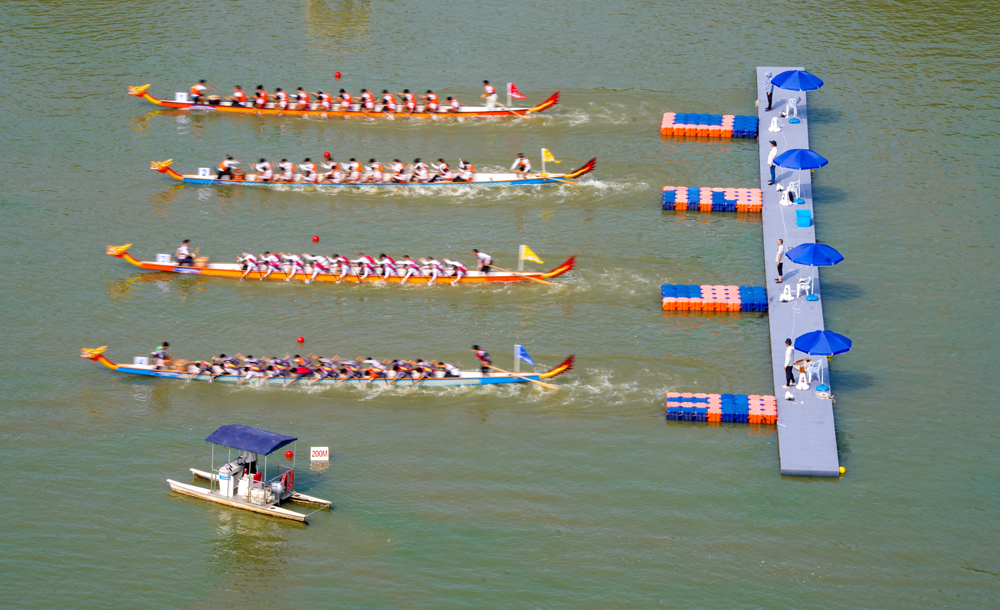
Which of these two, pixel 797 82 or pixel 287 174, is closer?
pixel 287 174

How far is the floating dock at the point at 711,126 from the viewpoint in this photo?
62812 mm

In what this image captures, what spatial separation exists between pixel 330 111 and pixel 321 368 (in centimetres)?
2386

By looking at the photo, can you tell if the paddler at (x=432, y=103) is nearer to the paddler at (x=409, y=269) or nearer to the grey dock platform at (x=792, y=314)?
the paddler at (x=409, y=269)

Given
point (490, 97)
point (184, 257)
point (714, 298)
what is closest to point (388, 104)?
point (490, 97)

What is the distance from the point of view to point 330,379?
46.1 meters

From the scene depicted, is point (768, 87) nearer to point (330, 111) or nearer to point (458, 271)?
point (330, 111)

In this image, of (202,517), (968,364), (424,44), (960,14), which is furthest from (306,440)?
(960,14)

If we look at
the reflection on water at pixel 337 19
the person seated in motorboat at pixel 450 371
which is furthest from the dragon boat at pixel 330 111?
the person seated in motorboat at pixel 450 371

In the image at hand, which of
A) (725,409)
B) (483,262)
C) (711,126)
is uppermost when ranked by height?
(711,126)

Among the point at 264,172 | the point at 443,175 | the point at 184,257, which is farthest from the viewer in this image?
the point at 264,172

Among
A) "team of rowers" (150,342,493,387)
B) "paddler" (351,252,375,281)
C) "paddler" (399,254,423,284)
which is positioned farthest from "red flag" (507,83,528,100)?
"team of rowers" (150,342,493,387)

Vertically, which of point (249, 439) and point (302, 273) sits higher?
point (302, 273)

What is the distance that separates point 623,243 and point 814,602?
21.7 metres

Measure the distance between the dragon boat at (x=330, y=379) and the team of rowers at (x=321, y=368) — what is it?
0.20ft
